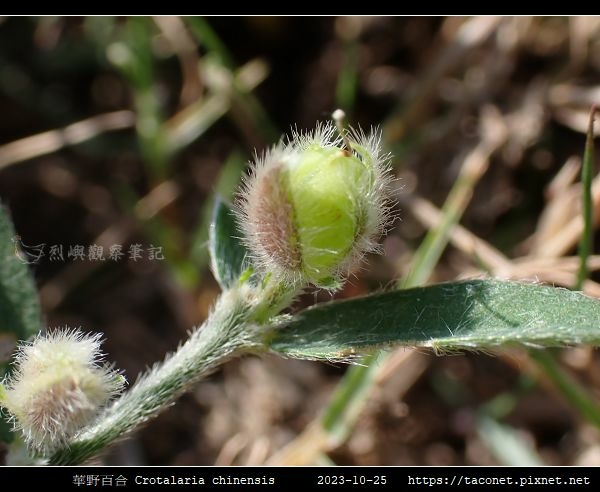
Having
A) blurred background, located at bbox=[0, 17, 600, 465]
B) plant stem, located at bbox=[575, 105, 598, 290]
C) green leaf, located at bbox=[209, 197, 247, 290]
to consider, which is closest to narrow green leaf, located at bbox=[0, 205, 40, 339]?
green leaf, located at bbox=[209, 197, 247, 290]

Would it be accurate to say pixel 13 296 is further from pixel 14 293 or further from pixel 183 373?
pixel 183 373

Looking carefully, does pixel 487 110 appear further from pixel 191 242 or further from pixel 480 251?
pixel 191 242

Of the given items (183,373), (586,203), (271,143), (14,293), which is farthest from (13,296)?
(586,203)

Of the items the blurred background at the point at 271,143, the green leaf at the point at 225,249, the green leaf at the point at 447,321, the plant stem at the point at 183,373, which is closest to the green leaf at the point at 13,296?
the plant stem at the point at 183,373

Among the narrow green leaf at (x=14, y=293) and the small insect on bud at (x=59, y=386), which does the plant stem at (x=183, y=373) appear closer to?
the small insect on bud at (x=59, y=386)

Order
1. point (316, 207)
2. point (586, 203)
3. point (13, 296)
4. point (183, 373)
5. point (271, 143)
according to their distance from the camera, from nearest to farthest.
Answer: point (316, 207), point (183, 373), point (13, 296), point (586, 203), point (271, 143)

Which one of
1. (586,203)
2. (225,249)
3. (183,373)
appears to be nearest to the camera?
(183,373)

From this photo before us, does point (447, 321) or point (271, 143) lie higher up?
point (271, 143)
